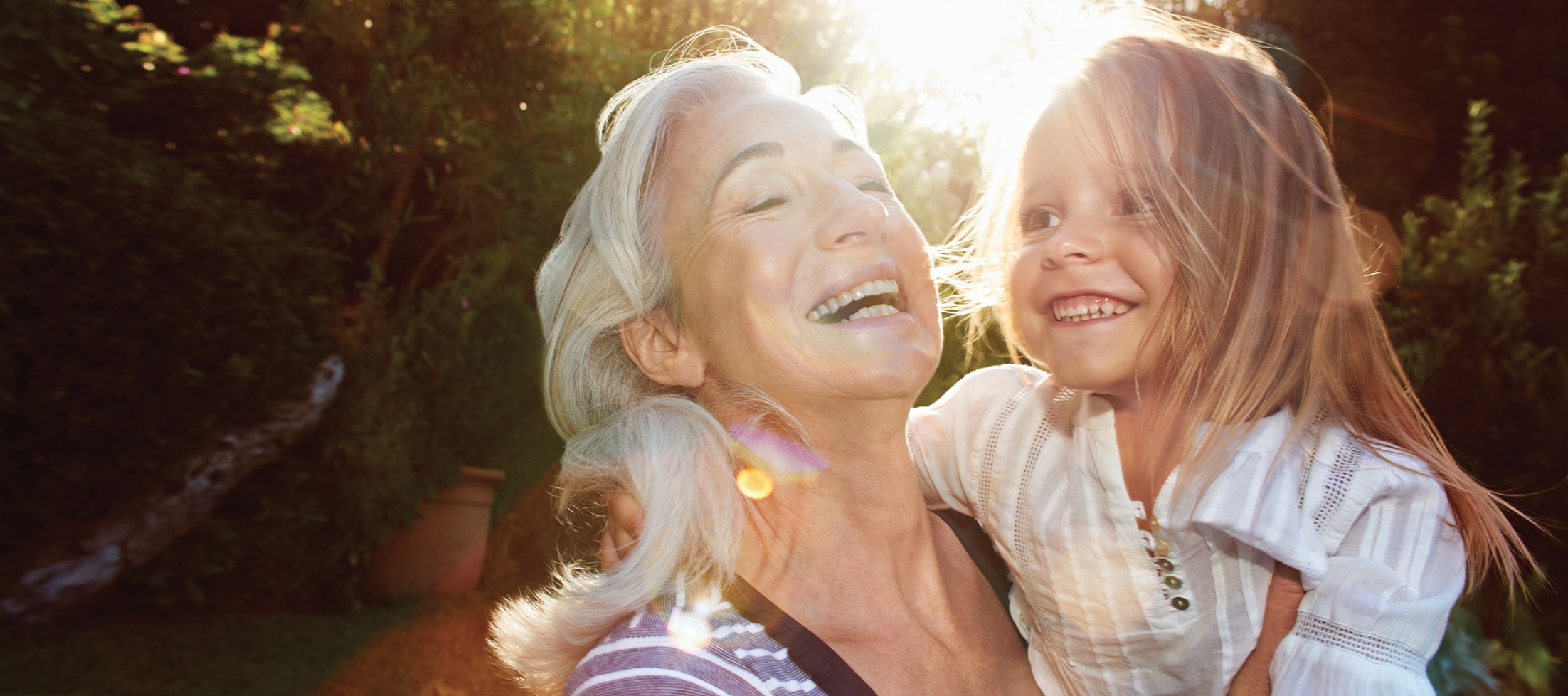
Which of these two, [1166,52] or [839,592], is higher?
[1166,52]

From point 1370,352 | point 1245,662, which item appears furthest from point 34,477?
point 1370,352

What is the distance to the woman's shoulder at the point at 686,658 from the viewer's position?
143cm

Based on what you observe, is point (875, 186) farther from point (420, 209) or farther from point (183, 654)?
point (420, 209)

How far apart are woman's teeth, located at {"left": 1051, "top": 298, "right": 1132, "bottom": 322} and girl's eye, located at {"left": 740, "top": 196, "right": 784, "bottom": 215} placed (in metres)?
0.69

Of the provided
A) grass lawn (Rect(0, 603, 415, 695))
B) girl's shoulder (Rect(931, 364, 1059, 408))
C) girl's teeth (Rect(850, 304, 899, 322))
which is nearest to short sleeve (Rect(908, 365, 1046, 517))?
girl's shoulder (Rect(931, 364, 1059, 408))

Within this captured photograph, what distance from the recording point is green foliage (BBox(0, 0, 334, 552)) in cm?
356

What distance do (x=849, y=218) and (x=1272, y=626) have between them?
3.92ft

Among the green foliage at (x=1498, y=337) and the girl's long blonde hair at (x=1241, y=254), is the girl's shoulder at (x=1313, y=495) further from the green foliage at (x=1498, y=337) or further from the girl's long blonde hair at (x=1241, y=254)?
the green foliage at (x=1498, y=337)

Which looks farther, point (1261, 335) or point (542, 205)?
point (542, 205)

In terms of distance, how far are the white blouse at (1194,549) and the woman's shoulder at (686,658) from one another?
78 centimetres

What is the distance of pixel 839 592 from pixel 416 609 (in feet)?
15.7

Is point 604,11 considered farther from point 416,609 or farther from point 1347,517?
point 1347,517

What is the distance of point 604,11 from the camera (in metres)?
5.91

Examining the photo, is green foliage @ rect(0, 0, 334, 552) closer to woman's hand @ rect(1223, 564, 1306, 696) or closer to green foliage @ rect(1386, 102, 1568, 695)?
woman's hand @ rect(1223, 564, 1306, 696)
